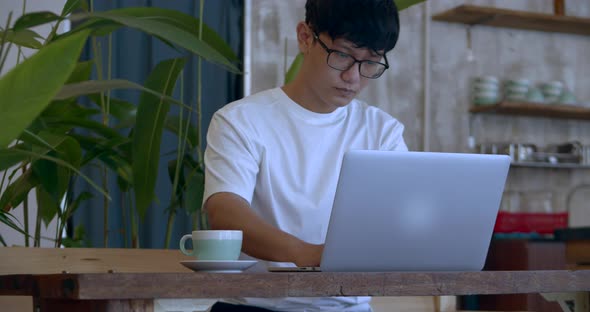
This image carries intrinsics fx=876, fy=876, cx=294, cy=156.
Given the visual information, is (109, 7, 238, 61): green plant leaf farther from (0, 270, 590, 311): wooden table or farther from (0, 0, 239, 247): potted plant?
(0, 270, 590, 311): wooden table

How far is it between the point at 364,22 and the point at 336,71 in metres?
0.11

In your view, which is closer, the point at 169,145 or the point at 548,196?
the point at 169,145

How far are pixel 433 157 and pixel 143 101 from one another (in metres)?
1.05

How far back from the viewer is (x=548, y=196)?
444 centimetres

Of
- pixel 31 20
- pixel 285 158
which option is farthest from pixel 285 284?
pixel 285 158

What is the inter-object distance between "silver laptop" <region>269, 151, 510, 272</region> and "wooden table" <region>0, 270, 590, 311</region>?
117mm

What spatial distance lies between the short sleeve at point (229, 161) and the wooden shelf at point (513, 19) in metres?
2.74

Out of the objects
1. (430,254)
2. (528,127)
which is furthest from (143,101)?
(528,127)

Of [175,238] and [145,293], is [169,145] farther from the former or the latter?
[145,293]

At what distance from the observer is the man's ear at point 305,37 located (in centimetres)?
167

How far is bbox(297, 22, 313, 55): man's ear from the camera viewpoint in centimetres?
167

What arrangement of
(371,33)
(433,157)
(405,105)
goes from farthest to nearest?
(405,105), (371,33), (433,157)

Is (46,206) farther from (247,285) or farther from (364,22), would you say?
(247,285)

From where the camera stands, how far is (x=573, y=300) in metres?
1.15
